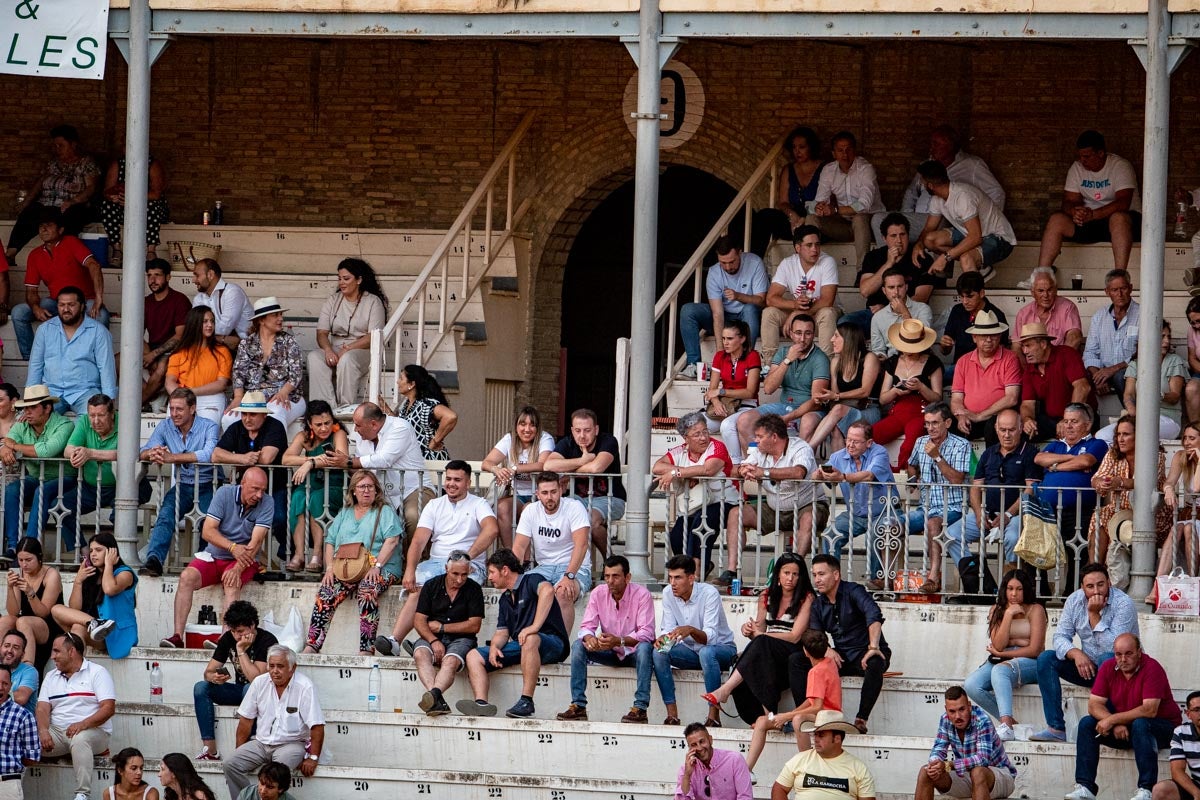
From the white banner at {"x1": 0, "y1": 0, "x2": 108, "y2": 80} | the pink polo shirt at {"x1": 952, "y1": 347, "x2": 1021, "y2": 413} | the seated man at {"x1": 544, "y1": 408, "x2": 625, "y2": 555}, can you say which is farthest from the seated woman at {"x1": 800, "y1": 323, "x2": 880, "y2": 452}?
the white banner at {"x1": 0, "y1": 0, "x2": 108, "y2": 80}

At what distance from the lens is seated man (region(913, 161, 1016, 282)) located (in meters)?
17.2

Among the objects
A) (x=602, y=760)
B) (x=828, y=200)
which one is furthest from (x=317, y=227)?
(x=602, y=760)

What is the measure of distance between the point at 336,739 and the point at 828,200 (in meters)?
6.85

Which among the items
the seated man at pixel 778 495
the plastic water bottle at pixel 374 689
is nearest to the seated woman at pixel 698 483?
the seated man at pixel 778 495

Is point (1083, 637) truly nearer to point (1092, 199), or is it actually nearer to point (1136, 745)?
point (1136, 745)

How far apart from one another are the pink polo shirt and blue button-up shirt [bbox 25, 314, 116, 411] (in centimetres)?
623

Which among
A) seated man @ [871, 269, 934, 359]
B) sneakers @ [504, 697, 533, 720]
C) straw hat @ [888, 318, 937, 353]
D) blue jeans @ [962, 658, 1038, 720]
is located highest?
seated man @ [871, 269, 934, 359]

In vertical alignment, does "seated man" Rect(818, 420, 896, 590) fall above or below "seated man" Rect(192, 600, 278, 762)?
above

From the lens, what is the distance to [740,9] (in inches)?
564

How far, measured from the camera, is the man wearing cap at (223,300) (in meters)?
17.4

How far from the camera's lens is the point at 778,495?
1418 cm

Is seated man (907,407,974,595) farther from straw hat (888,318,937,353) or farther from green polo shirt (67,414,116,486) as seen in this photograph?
green polo shirt (67,414,116,486)

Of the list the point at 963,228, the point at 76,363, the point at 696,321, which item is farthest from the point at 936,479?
the point at 76,363

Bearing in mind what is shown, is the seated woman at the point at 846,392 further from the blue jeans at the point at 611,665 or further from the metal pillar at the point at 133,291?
the metal pillar at the point at 133,291
